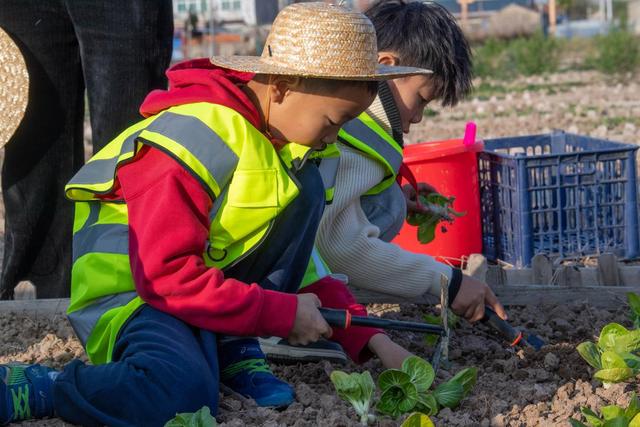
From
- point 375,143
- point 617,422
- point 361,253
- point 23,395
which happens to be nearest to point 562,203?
point 375,143

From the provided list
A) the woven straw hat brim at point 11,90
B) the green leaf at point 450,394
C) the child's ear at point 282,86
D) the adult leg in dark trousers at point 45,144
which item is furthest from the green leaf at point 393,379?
the woven straw hat brim at point 11,90

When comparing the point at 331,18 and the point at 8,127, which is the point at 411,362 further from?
the point at 8,127

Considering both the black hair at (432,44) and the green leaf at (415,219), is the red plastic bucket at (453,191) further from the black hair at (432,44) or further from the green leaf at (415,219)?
the black hair at (432,44)

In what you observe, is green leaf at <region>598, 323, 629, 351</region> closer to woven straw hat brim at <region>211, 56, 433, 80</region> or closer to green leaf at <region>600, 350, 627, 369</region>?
green leaf at <region>600, 350, 627, 369</region>

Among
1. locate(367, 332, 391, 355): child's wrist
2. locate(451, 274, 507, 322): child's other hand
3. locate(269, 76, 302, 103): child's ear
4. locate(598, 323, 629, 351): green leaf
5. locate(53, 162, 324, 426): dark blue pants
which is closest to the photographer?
locate(53, 162, 324, 426): dark blue pants

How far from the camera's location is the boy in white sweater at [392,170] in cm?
333

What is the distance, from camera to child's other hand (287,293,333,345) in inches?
103

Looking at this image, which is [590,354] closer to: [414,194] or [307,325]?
[307,325]

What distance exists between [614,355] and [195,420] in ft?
3.47

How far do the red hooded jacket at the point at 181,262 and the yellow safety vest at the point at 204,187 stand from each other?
0.15 ft

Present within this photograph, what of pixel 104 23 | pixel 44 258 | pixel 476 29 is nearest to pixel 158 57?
pixel 104 23

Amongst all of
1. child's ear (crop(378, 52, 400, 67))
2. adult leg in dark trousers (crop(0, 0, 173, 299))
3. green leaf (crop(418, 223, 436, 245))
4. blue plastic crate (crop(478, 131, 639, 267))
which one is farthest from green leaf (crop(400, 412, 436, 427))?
blue plastic crate (crop(478, 131, 639, 267))

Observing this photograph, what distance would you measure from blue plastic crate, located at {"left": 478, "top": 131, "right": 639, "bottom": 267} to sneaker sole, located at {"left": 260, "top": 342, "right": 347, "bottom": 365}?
4.83 ft

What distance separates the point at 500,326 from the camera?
3.13m
